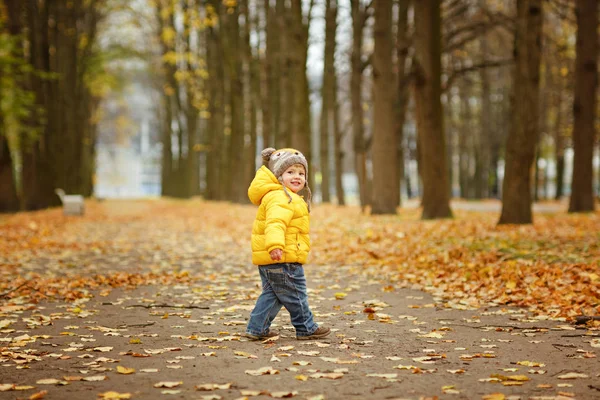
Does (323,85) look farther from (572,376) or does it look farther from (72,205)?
(572,376)

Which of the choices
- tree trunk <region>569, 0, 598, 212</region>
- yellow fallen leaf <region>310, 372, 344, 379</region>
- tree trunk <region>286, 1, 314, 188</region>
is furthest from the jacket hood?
tree trunk <region>569, 0, 598, 212</region>

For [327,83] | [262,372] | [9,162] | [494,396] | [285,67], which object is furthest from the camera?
[327,83]

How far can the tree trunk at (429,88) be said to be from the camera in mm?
18375

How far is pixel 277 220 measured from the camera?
20.7ft

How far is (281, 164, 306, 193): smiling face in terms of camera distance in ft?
21.5

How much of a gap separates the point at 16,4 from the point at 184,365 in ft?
82.1

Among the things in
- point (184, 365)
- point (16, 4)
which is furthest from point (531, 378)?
point (16, 4)

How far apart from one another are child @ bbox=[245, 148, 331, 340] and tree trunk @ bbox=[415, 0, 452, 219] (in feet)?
39.8

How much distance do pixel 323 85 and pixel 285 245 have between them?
26782mm

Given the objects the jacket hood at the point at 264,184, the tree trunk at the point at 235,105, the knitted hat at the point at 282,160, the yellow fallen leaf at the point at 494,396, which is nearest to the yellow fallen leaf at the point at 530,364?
the yellow fallen leaf at the point at 494,396

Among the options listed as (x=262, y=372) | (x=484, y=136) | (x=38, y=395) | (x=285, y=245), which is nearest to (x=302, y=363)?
(x=262, y=372)

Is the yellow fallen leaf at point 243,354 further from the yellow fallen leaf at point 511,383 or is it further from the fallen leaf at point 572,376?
the fallen leaf at point 572,376

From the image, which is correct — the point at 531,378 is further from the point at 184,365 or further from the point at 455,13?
the point at 455,13

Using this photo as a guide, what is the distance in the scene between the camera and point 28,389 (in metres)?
4.90
